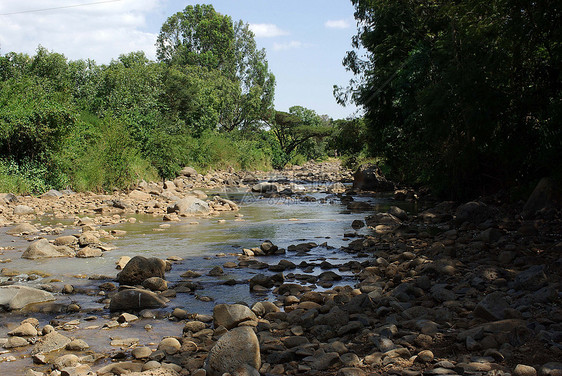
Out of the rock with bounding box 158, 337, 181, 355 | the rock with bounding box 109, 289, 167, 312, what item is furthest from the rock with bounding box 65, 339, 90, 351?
the rock with bounding box 109, 289, 167, 312

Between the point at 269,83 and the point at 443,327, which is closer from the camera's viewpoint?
the point at 443,327

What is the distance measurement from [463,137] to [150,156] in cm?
1439

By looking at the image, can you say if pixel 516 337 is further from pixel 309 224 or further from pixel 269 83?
pixel 269 83

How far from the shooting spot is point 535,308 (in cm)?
405

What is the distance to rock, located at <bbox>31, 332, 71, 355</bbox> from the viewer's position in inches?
155

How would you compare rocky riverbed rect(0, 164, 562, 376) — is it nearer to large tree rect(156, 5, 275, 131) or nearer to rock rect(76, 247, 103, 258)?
rock rect(76, 247, 103, 258)

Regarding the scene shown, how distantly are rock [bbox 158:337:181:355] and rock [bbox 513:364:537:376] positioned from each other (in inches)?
98.3

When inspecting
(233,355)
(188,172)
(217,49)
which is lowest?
(233,355)

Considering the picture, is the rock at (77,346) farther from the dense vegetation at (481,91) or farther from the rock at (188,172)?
the rock at (188,172)

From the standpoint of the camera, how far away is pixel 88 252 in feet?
25.8

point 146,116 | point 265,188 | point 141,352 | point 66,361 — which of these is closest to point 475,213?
point 141,352

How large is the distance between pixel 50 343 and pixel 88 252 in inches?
158

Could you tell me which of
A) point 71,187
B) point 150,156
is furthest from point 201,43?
point 71,187

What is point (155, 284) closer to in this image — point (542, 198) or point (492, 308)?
point (492, 308)
